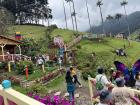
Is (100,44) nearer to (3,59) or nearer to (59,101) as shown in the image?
(3,59)

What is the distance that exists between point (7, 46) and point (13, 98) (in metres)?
31.0

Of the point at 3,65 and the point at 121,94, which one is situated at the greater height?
the point at 121,94

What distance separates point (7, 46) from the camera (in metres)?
34.9

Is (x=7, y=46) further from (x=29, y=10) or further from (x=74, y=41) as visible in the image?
(x=29, y=10)

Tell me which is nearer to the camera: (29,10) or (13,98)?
(13,98)

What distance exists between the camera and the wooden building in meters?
31.0

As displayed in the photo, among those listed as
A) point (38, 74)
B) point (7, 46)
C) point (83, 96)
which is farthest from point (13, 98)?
point (7, 46)

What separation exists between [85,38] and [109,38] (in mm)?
5779

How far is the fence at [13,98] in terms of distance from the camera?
3.90 m

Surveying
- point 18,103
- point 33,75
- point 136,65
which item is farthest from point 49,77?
point 18,103

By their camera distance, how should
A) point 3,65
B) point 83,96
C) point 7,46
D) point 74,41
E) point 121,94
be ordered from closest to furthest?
1. point 121,94
2. point 83,96
3. point 3,65
4. point 7,46
5. point 74,41

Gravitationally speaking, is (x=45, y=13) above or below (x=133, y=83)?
above

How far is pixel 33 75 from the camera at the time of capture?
81.9ft

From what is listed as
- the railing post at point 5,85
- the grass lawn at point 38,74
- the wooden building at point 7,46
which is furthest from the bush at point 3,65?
the railing post at point 5,85
